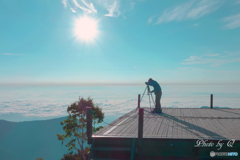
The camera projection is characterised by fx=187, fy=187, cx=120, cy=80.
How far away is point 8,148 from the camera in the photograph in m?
165

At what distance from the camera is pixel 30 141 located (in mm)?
169750

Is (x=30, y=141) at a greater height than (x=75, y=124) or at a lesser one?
lesser

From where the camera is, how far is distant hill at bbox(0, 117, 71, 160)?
155m

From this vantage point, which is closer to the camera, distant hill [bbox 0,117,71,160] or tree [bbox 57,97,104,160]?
tree [bbox 57,97,104,160]

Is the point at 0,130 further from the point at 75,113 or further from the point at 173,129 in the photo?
the point at 173,129

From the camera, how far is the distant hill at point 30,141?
155 meters

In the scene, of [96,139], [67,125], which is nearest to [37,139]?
[67,125]

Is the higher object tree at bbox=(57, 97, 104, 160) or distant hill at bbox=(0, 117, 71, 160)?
tree at bbox=(57, 97, 104, 160)

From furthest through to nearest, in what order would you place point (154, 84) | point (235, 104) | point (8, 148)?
1. point (8, 148)
2. point (235, 104)
3. point (154, 84)

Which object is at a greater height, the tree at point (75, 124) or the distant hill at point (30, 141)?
the tree at point (75, 124)

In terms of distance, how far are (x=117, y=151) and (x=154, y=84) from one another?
6307 millimetres

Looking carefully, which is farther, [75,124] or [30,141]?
[30,141]

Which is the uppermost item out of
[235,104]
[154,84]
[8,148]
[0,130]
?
[154,84]

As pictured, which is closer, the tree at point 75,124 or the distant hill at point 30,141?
the tree at point 75,124
